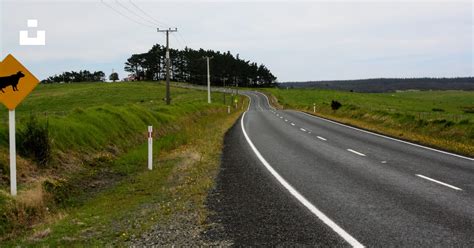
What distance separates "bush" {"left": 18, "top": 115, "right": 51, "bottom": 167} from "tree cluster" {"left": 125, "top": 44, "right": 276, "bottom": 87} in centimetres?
14045

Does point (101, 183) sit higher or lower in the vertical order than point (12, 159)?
lower

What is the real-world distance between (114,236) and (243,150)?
11.0 metres

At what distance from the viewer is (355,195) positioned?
847cm

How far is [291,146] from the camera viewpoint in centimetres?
1778

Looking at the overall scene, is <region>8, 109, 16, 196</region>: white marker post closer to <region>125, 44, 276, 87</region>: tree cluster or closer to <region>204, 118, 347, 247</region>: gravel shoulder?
<region>204, 118, 347, 247</region>: gravel shoulder

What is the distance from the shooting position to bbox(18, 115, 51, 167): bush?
1101 cm

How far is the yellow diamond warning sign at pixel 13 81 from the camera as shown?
28.0ft

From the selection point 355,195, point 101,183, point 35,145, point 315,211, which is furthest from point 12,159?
point 355,195

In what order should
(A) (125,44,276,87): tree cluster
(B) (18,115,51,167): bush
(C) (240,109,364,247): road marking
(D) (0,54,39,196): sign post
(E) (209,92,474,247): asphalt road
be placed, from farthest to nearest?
1. (A) (125,44,276,87): tree cluster
2. (B) (18,115,51,167): bush
3. (D) (0,54,39,196): sign post
4. (E) (209,92,474,247): asphalt road
5. (C) (240,109,364,247): road marking

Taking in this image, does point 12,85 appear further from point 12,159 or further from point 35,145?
point 35,145

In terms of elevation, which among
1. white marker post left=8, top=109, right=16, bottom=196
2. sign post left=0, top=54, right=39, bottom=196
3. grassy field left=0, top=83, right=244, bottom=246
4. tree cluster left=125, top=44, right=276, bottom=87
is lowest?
grassy field left=0, top=83, right=244, bottom=246

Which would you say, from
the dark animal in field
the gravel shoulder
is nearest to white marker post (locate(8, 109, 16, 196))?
the dark animal in field

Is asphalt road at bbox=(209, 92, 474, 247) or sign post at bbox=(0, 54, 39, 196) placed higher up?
sign post at bbox=(0, 54, 39, 196)

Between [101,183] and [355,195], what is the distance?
252 inches
